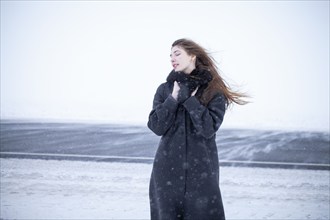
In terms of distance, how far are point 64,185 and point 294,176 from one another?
4344mm

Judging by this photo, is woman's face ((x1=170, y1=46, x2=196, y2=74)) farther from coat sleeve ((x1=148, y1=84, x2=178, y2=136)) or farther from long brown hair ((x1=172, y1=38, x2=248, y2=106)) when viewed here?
coat sleeve ((x1=148, y1=84, x2=178, y2=136))

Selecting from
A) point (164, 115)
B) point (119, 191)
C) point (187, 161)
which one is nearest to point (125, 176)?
point (119, 191)

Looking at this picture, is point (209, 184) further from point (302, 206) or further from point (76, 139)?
point (76, 139)

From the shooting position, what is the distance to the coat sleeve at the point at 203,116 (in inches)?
84.8

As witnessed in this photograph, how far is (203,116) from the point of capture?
218 cm

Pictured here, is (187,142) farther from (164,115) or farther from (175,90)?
(175,90)

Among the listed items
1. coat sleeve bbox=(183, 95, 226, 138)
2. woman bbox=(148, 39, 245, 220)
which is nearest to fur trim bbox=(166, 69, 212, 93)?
woman bbox=(148, 39, 245, 220)

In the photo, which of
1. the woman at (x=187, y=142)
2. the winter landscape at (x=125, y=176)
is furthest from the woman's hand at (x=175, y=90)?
the winter landscape at (x=125, y=176)

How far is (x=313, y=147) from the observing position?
9852mm

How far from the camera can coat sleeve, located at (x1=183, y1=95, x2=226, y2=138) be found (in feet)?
7.07

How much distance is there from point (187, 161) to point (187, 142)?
140 mm

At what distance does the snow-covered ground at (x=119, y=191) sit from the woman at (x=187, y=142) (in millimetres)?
1763

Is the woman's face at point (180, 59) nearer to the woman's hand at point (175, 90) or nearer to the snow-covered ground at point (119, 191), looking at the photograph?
the woman's hand at point (175, 90)

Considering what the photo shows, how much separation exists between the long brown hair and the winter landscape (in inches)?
82.9
